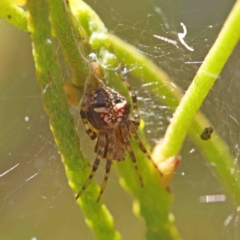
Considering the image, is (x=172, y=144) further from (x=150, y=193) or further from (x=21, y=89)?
(x=21, y=89)

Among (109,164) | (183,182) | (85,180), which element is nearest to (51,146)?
(109,164)

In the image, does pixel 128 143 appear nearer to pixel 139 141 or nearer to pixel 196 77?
pixel 139 141

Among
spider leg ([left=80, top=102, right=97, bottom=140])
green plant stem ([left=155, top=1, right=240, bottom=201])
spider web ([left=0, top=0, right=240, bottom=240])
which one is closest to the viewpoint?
green plant stem ([left=155, top=1, right=240, bottom=201])

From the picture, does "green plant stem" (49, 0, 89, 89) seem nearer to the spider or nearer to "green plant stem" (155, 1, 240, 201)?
the spider

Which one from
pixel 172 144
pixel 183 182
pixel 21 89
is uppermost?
pixel 172 144

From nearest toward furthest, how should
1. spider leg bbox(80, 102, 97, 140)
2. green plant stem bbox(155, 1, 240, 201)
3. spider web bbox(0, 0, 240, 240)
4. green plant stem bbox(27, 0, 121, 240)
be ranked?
green plant stem bbox(27, 0, 121, 240) < green plant stem bbox(155, 1, 240, 201) < spider leg bbox(80, 102, 97, 140) < spider web bbox(0, 0, 240, 240)

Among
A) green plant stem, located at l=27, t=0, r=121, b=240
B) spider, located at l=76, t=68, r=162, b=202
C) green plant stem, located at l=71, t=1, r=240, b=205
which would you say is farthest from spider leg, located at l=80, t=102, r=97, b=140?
green plant stem, located at l=27, t=0, r=121, b=240

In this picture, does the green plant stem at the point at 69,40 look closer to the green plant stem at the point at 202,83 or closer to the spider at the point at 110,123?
the spider at the point at 110,123
